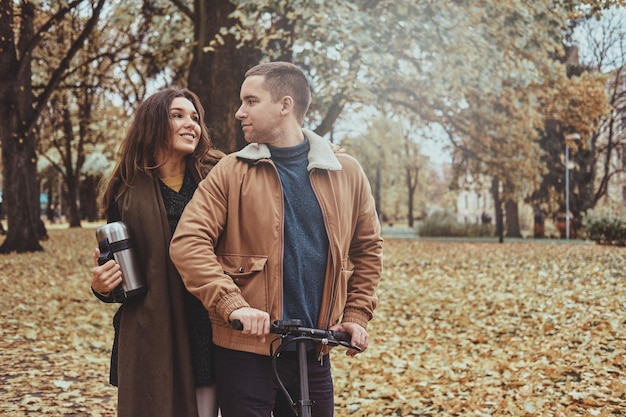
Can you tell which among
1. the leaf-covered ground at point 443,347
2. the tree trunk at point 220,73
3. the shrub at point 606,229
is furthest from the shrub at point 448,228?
the tree trunk at point 220,73

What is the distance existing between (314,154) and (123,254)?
875 millimetres

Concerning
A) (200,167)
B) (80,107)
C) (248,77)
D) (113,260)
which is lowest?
(113,260)

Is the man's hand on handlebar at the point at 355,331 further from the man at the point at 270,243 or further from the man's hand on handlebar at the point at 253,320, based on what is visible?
the man's hand on handlebar at the point at 253,320

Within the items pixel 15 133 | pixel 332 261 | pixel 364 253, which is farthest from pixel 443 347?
pixel 15 133

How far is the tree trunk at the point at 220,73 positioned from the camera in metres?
8.66

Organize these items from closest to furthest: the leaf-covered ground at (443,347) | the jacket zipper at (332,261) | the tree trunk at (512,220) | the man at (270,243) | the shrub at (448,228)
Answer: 1. the man at (270,243)
2. the jacket zipper at (332,261)
3. the leaf-covered ground at (443,347)
4. the tree trunk at (512,220)
5. the shrub at (448,228)

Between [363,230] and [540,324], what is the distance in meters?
6.97

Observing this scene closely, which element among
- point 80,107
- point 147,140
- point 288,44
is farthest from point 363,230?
point 80,107

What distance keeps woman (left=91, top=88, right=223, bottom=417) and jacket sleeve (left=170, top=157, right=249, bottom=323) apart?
0.93 feet

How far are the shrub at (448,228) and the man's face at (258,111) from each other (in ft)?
104

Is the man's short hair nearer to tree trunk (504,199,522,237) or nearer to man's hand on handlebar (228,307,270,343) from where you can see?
man's hand on handlebar (228,307,270,343)

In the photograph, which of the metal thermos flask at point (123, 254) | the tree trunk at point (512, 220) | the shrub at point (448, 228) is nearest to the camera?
the metal thermos flask at point (123, 254)

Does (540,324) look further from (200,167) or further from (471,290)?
(200,167)

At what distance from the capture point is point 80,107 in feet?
101
